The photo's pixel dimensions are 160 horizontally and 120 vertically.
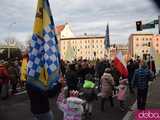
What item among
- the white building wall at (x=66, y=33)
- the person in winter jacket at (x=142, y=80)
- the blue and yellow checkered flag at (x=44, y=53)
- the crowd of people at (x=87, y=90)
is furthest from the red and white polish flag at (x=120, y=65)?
the white building wall at (x=66, y=33)

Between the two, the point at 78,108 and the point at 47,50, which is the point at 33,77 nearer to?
the point at 47,50

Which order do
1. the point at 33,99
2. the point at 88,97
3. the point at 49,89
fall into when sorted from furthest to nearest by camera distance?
1. the point at 88,97
2. the point at 33,99
3. the point at 49,89

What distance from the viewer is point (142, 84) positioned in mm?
15000

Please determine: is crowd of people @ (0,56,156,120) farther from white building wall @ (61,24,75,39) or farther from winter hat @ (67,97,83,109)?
white building wall @ (61,24,75,39)

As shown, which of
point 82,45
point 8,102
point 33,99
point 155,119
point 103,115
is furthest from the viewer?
point 82,45

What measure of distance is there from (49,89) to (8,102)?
13.4 metres

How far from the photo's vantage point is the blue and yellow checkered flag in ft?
22.0

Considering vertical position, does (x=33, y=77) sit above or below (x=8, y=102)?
above

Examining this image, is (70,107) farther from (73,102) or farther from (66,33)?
(66,33)

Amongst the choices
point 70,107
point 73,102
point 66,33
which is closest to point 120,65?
point 73,102

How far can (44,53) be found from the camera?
693cm

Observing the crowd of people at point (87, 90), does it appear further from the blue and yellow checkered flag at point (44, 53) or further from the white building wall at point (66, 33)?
the white building wall at point (66, 33)

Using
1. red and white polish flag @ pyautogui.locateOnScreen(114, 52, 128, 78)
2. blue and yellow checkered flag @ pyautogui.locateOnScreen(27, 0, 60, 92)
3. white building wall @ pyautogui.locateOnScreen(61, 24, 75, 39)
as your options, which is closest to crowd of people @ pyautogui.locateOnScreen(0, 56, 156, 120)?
red and white polish flag @ pyautogui.locateOnScreen(114, 52, 128, 78)

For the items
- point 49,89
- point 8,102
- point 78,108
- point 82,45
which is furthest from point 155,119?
point 82,45
